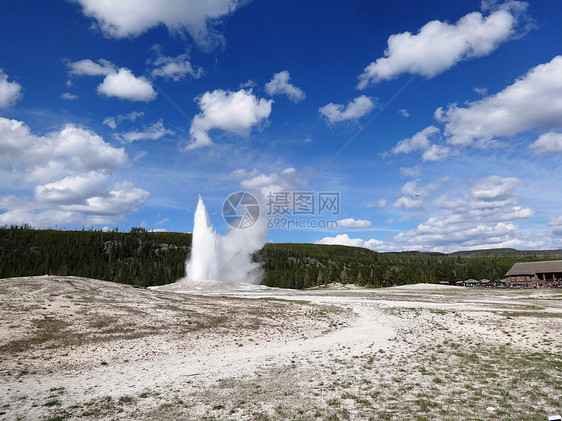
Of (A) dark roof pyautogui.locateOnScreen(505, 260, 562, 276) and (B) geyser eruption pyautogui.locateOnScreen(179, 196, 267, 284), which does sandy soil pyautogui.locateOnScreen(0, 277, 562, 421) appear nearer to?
(B) geyser eruption pyautogui.locateOnScreen(179, 196, 267, 284)

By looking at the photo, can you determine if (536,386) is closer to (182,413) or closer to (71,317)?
(182,413)

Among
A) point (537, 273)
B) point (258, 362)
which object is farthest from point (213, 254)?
point (537, 273)

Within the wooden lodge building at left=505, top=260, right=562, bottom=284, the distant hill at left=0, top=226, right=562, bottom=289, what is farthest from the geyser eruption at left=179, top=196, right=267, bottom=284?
the wooden lodge building at left=505, top=260, right=562, bottom=284

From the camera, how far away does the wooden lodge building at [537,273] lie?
95.7 meters

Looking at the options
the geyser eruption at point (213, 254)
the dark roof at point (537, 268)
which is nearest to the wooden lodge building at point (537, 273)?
the dark roof at point (537, 268)

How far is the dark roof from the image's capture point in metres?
96.6

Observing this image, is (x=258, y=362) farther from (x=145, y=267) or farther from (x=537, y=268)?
(x=145, y=267)

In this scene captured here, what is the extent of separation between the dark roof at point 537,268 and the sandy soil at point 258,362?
8697cm

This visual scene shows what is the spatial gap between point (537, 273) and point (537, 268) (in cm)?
226

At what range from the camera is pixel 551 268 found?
9706 cm

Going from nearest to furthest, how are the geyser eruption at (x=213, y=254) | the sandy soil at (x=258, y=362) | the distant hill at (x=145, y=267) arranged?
1. the sandy soil at (x=258, y=362)
2. the geyser eruption at (x=213, y=254)
3. the distant hill at (x=145, y=267)

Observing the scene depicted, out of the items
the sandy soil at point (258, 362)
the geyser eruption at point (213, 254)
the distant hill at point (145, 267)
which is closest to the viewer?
the sandy soil at point (258, 362)

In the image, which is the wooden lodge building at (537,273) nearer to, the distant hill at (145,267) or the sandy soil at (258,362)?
the distant hill at (145,267)

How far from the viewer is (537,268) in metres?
102
